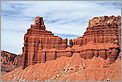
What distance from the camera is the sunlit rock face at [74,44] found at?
2227 centimetres

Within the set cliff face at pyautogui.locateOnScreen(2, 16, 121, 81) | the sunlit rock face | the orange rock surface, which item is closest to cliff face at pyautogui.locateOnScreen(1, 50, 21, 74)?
the orange rock surface

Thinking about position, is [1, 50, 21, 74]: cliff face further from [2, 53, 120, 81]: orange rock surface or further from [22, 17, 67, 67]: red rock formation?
[2, 53, 120, 81]: orange rock surface

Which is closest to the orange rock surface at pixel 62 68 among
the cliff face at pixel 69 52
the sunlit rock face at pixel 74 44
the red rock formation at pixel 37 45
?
the cliff face at pixel 69 52

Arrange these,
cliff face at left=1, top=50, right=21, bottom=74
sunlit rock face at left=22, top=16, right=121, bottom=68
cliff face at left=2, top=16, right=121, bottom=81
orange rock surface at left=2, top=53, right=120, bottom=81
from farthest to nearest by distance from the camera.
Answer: cliff face at left=1, top=50, right=21, bottom=74, sunlit rock face at left=22, top=16, right=121, bottom=68, cliff face at left=2, top=16, right=121, bottom=81, orange rock surface at left=2, top=53, right=120, bottom=81

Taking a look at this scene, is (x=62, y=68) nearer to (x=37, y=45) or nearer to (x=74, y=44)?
(x=74, y=44)

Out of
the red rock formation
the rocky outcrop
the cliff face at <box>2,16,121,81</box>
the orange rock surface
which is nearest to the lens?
the orange rock surface

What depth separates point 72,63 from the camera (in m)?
22.9

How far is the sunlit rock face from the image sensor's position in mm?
22270

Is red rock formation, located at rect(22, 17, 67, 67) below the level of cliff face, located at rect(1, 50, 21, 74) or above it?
above

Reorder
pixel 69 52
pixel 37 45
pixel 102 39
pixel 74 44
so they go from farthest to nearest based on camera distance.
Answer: pixel 37 45
pixel 74 44
pixel 69 52
pixel 102 39

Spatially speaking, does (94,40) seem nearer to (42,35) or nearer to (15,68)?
(42,35)

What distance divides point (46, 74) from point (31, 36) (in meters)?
4.79

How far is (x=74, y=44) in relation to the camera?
24.6 metres

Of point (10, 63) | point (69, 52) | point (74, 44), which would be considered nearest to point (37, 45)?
point (69, 52)
